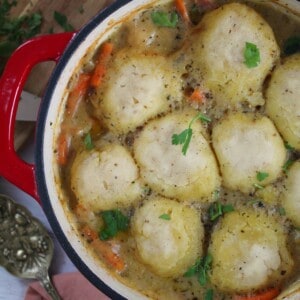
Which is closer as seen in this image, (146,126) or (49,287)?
(146,126)

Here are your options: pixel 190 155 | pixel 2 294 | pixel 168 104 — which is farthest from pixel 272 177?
pixel 2 294

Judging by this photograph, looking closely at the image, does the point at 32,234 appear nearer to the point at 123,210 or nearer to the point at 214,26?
the point at 123,210

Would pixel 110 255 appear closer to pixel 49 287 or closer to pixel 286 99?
pixel 49 287

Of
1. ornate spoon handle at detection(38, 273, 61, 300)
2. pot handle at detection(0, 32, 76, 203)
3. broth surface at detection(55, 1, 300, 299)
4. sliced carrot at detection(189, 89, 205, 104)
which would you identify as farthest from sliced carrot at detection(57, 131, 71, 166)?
ornate spoon handle at detection(38, 273, 61, 300)

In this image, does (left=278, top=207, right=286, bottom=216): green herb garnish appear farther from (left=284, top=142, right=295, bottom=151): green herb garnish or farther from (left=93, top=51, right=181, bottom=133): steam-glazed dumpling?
(left=93, top=51, right=181, bottom=133): steam-glazed dumpling

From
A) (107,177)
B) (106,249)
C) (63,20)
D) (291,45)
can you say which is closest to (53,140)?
(107,177)

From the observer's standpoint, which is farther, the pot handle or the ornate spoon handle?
the ornate spoon handle
